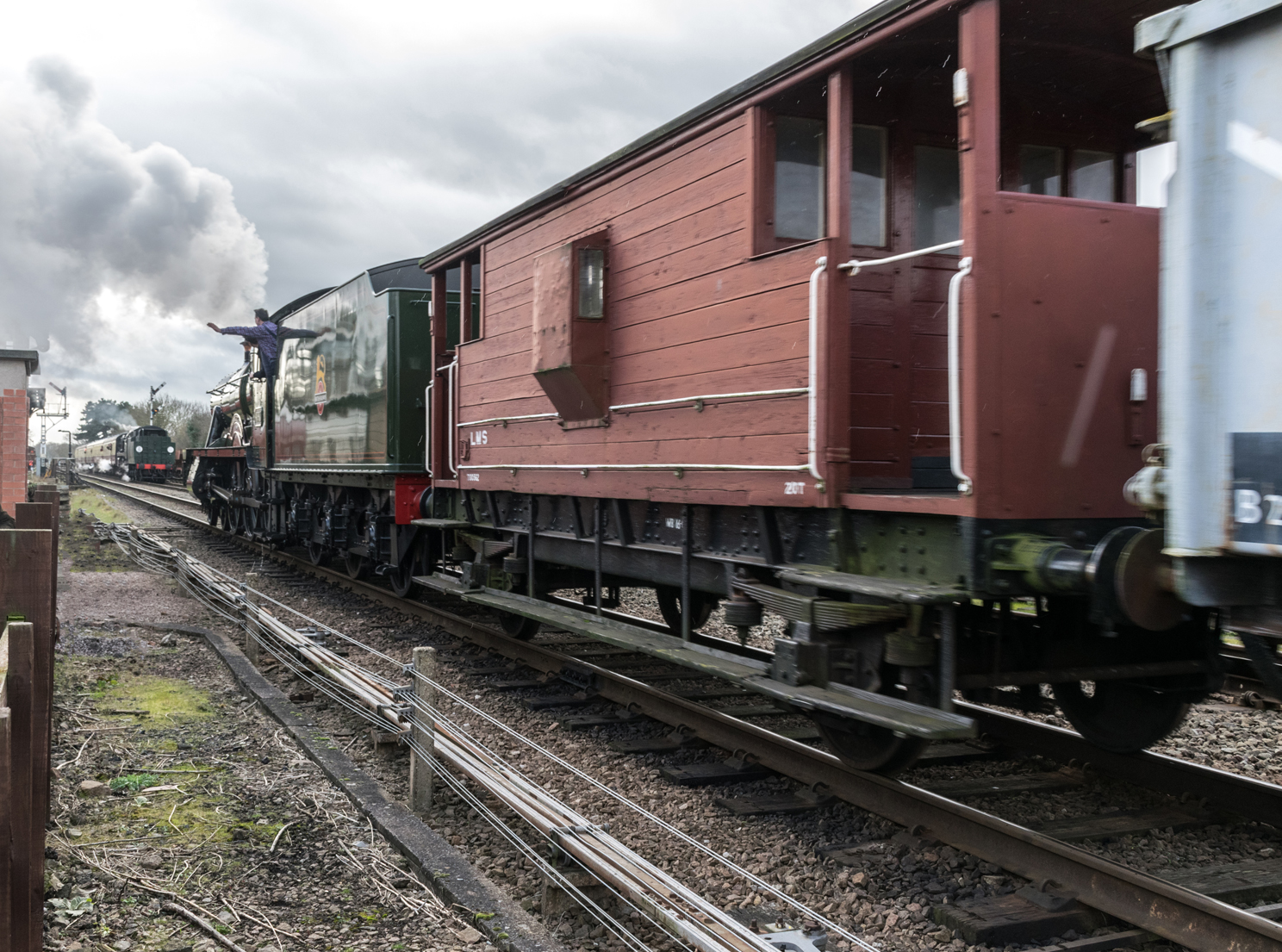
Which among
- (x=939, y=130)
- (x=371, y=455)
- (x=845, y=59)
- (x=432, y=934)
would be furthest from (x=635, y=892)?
(x=371, y=455)

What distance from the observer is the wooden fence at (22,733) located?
2.04m

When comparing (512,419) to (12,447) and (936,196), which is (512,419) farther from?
(12,447)

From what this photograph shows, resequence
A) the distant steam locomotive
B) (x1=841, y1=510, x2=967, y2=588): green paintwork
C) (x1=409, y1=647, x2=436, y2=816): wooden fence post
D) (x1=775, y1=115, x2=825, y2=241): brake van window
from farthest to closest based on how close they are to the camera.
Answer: the distant steam locomotive, (x1=775, y1=115, x2=825, y2=241): brake van window, (x1=409, y1=647, x2=436, y2=816): wooden fence post, (x1=841, y1=510, x2=967, y2=588): green paintwork

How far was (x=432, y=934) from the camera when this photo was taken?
3.50 metres

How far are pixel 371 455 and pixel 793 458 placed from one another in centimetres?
709

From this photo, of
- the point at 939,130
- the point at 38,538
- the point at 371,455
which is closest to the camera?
the point at 38,538

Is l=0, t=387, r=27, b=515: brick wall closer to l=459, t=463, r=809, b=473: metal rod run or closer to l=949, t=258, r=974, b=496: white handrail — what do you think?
l=459, t=463, r=809, b=473: metal rod run

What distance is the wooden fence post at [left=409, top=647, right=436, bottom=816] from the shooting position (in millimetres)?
4879

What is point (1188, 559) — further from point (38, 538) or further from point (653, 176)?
point (653, 176)

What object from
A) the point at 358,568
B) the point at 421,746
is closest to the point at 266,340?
the point at 358,568

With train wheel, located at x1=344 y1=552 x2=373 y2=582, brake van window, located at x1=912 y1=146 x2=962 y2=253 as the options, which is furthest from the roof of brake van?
train wheel, located at x1=344 y1=552 x2=373 y2=582

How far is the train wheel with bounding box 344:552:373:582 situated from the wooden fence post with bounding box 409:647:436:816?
7.45 m

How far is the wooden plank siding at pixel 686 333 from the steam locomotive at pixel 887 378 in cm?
2

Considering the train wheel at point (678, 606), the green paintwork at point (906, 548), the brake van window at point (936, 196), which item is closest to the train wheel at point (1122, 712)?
the green paintwork at point (906, 548)
